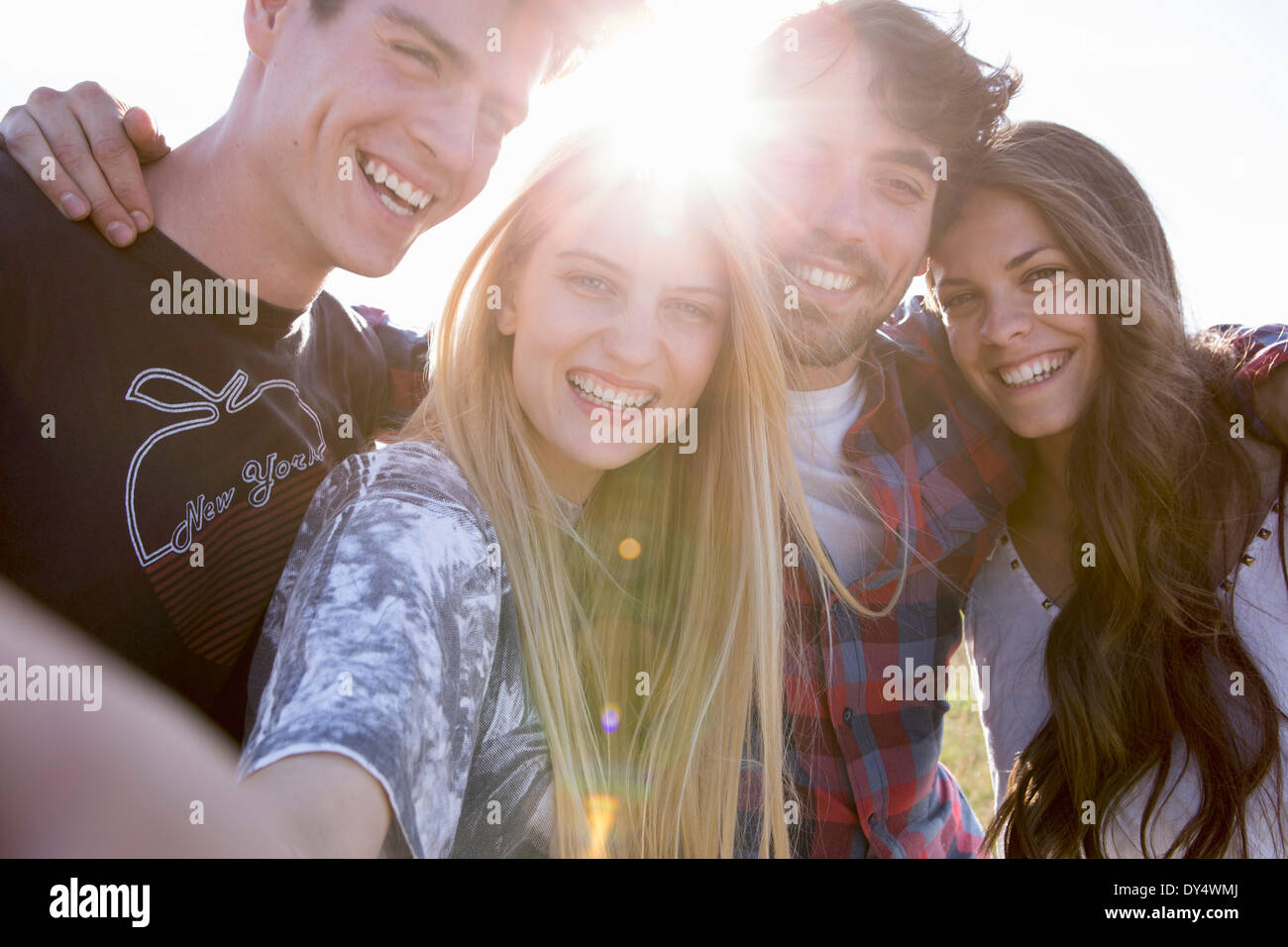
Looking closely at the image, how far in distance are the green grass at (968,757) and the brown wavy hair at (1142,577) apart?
6.27 feet

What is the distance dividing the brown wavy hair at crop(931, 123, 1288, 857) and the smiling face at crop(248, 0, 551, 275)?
212cm

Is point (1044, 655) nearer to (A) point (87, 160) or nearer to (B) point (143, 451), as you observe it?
(B) point (143, 451)

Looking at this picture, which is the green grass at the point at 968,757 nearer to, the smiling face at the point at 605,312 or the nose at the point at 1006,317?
the nose at the point at 1006,317

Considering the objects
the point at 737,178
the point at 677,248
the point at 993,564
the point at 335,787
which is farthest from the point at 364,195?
the point at 993,564

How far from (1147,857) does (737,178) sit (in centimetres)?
266

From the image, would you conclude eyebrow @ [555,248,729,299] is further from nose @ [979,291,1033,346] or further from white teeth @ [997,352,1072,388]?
white teeth @ [997,352,1072,388]

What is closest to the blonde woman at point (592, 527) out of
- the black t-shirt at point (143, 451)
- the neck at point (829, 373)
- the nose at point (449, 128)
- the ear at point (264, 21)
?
the black t-shirt at point (143, 451)

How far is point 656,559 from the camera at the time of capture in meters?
2.93

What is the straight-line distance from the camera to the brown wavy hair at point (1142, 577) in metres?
2.95

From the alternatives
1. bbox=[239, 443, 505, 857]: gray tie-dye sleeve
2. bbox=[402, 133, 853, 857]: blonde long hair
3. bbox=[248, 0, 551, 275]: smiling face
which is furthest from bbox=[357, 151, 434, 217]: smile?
bbox=[239, 443, 505, 857]: gray tie-dye sleeve

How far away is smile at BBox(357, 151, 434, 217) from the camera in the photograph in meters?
2.86

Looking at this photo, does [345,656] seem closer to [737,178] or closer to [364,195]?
[364,195]

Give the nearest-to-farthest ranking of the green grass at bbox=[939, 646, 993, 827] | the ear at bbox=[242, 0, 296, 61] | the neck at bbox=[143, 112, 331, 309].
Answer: the neck at bbox=[143, 112, 331, 309] → the ear at bbox=[242, 0, 296, 61] → the green grass at bbox=[939, 646, 993, 827]

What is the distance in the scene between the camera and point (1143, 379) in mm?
3229
